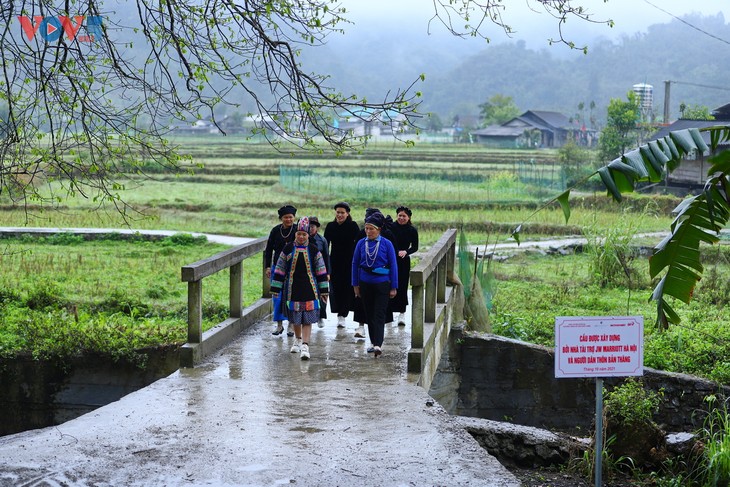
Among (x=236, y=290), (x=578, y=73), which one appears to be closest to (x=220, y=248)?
(x=236, y=290)

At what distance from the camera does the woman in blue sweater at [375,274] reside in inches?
366

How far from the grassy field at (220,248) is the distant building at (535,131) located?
98.8 feet

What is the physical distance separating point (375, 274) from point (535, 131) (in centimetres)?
6992

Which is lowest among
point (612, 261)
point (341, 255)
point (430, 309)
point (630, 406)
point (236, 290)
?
point (630, 406)

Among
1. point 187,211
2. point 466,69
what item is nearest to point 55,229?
point 187,211

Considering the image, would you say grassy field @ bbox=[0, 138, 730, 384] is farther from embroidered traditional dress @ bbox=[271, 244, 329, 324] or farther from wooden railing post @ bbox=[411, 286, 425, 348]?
wooden railing post @ bbox=[411, 286, 425, 348]

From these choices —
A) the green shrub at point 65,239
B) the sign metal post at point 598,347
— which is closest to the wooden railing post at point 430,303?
the sign metal post at point 598,347

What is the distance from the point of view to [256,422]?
7.25 metres

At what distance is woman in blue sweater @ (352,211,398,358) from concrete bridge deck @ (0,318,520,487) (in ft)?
1.89

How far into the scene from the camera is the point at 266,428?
7.10 metres

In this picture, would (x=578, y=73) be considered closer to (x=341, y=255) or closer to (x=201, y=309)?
(x=341, y=255)

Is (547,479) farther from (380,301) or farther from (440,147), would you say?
(440,147)

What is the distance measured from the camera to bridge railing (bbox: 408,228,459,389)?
8750 mm

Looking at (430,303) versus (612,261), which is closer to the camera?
(430,303)
